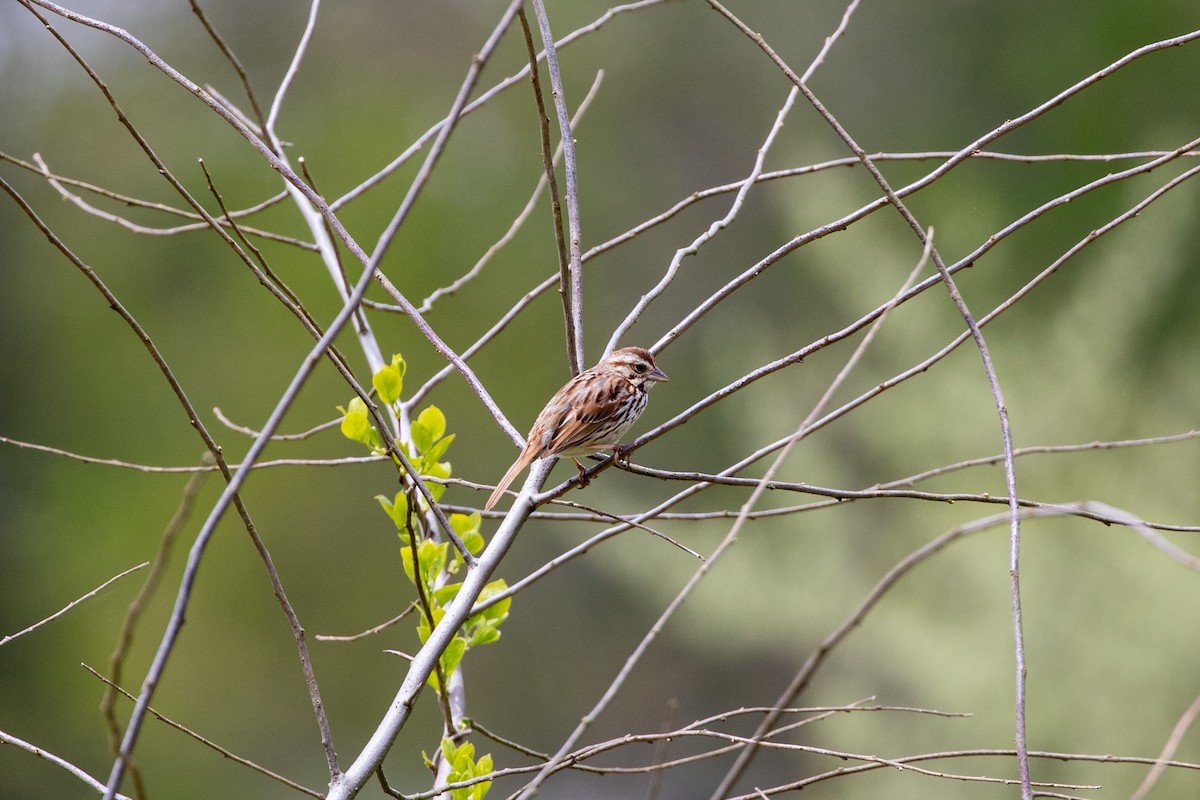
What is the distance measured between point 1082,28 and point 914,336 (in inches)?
129

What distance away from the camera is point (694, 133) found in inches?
400

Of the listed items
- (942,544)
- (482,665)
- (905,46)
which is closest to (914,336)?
(905,46)

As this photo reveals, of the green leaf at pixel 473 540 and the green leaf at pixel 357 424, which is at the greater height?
the green leaf at pixel 357 424

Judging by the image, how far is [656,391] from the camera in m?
8.80

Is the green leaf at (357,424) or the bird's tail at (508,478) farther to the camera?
the bird's tail at (508,478)

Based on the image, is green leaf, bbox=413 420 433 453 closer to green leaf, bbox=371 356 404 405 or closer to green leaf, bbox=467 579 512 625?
green leaf, bbox=371 356 404 405

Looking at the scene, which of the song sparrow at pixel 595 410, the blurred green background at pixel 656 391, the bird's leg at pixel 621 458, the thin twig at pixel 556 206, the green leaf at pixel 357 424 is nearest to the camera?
the thin twig at pixel 556 206

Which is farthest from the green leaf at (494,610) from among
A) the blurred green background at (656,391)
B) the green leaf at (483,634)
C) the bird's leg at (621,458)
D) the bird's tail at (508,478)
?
the blurred green background at (656,391)

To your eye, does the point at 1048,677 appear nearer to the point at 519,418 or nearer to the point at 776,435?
the point at 776,435

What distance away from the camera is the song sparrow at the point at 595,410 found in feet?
8.95

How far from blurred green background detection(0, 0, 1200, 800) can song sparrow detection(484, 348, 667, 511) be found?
12.2 feet

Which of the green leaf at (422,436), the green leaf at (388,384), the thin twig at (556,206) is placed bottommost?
the green leaf at (422,436)

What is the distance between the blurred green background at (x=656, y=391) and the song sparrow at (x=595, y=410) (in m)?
3.72

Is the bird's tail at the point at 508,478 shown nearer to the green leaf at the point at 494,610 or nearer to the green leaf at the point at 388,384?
the green leaf at the point at 494,610
